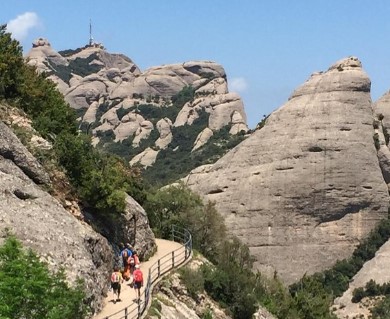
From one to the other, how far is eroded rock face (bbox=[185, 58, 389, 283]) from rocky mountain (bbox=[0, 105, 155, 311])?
4736 cm

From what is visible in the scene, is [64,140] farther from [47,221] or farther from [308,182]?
[308,182]

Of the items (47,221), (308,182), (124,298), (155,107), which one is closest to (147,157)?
(155,107)

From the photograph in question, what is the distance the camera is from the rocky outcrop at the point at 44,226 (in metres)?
21.5

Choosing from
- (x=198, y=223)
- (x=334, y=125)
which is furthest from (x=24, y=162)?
(x=334, y=125)

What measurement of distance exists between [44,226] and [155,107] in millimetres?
134619

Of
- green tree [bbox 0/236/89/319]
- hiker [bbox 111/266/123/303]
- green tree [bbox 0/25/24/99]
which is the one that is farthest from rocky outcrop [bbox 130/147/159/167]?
green tree [bbox 0/236/89/319]

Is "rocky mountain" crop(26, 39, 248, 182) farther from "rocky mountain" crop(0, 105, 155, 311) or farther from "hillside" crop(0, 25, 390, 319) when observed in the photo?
"rocky mountain" crop(0, 105, 155, 311)

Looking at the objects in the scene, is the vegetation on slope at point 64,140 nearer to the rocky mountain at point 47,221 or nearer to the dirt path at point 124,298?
the rocky mountain at point 47,221

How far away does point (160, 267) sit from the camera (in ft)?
98.1

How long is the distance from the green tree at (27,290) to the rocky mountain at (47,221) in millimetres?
3005

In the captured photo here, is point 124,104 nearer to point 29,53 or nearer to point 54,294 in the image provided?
point 29,53

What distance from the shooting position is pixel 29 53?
194m

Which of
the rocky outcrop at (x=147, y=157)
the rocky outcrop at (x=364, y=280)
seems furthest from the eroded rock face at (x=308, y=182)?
the rocky outcrop at (x=147, y=157)

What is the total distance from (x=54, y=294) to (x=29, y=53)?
184m
